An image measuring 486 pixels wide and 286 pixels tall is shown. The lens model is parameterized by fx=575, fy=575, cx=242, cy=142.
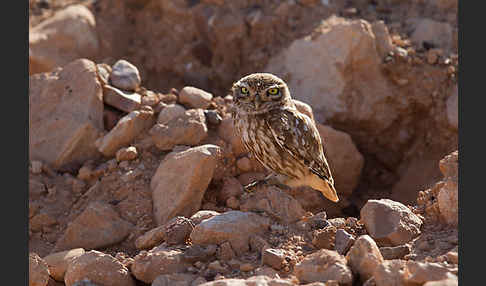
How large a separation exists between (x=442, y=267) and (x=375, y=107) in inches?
157

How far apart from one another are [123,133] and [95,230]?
3.43ft

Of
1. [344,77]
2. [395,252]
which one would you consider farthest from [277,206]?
[344,77]

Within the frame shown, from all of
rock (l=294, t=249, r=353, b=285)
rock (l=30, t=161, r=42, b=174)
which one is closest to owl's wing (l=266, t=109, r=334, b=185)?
rock (l=294, t=249, r=353, b=285)

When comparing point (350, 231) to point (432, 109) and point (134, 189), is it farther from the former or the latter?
point (432, 109)

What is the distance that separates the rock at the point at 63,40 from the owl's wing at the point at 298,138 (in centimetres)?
379

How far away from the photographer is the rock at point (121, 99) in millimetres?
5598

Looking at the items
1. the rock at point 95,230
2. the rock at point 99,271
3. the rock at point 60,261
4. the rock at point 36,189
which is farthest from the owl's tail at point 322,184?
the rock at point 36,189

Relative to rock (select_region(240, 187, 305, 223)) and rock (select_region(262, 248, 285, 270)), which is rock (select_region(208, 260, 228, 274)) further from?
rock (select_region(240, 187, 305, 223))

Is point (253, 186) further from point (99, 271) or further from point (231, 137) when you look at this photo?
point (99, 271)

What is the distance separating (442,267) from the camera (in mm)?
3076

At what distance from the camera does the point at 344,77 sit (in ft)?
22.3

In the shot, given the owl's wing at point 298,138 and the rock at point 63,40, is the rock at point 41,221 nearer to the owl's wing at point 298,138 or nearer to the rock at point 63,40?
the owl's wing at point 298,138

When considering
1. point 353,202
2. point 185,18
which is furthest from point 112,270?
point 185,18

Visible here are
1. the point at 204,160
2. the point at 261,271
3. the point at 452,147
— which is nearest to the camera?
the point at 261,271
